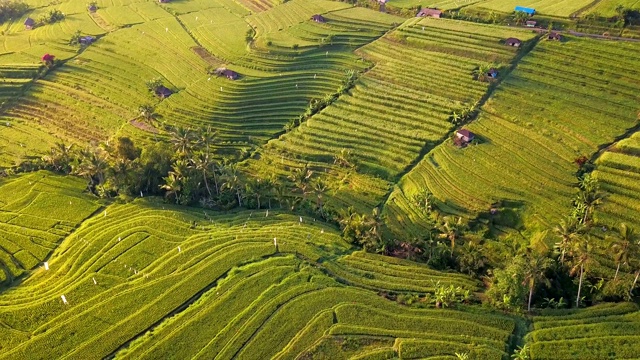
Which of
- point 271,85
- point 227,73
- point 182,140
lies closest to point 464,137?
point 271,85

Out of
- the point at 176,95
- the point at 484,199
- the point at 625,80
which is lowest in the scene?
the point at 484,199

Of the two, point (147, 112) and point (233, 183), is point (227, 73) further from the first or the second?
point (233, 183)

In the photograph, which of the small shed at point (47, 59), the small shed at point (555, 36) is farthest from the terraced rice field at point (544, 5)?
the small shed at point (47, 59)

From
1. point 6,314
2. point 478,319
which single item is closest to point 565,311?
point 478,319

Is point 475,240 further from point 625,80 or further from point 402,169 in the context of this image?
point 625,80

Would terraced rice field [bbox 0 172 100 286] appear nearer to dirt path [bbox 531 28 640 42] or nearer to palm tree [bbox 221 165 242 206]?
palm tree [bbox 221 165 242 206]

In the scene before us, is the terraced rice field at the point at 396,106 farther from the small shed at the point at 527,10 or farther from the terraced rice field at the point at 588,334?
the terraced rice field at the point at 588,334
